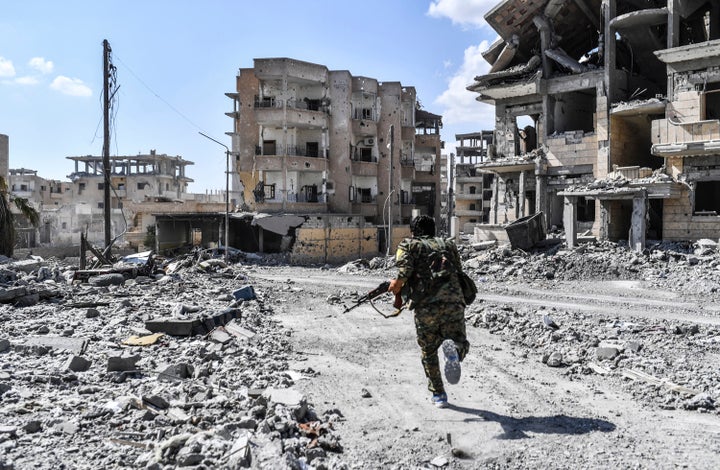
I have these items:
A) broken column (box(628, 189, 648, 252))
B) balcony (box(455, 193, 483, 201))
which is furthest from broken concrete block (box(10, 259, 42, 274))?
balcony (box(455, 193, 483, 201))

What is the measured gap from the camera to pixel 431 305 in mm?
5523

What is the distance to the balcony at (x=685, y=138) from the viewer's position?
21.0 meters

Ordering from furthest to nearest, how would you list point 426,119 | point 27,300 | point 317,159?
point 426,119 → point 317,159 → point 27,300

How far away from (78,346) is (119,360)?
164 centimetres

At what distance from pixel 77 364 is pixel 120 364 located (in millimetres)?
528

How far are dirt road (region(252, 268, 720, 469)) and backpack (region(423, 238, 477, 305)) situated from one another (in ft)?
3.93

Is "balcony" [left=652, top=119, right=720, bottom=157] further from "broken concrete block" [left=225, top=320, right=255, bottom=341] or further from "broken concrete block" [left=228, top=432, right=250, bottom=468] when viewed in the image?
"broken concrete block" [left=228, top=432, right=250, bottom=468]

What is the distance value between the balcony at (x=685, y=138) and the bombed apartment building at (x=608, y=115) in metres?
0.04

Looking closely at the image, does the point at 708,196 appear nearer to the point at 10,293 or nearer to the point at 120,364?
the point at 120,364

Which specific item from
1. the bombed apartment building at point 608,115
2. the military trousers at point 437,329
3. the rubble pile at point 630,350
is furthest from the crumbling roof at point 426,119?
the military trousers at point 437,329

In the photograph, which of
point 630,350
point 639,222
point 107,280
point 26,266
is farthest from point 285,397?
point 639,222

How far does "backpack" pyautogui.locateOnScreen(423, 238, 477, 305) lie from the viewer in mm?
5547

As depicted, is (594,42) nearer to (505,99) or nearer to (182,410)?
(505,99)

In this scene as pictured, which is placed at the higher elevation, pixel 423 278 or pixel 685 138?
pixel 685 138
